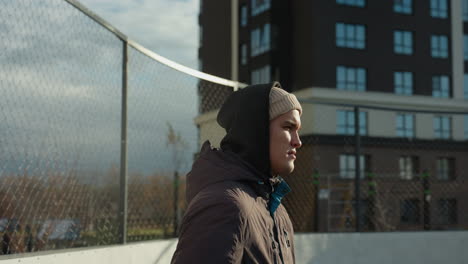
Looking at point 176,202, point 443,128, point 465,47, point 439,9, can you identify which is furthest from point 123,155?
point 465,47

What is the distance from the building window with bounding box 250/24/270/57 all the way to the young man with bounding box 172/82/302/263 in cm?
3773

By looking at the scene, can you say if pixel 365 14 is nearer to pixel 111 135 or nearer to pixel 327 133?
pixel 327 133

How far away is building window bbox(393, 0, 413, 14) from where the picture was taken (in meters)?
40.2

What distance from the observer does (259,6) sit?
4128cm

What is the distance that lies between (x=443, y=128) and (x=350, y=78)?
23.3 ft

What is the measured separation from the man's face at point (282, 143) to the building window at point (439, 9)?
41.3 m

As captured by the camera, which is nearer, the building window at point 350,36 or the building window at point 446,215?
the building window at point 446,215

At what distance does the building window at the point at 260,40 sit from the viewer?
1578 inches

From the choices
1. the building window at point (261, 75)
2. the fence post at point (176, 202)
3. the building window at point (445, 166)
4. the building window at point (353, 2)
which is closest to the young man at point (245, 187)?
the fence post at point (176, 202)

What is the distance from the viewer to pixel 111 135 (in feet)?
18.6

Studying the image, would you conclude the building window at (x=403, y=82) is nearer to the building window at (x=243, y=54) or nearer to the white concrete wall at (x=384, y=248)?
the building window at (x=243, y=54)

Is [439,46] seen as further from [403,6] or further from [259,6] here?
[259,6]

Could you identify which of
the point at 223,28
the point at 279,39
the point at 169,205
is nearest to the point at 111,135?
the point at 169,205

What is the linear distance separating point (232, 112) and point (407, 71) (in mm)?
39414
